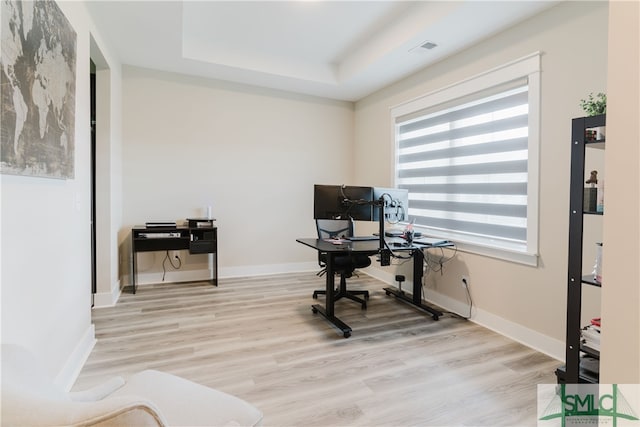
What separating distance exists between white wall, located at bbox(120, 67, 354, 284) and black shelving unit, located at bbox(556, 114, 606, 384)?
3.64m

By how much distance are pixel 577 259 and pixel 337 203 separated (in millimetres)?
1775

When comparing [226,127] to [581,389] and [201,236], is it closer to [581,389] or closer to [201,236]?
[201,236]

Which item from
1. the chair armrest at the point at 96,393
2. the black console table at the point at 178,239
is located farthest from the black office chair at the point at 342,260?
the chair armrest at the point at 96,393

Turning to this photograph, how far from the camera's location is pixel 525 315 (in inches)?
107

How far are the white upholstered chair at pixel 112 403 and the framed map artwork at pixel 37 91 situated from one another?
807 mm

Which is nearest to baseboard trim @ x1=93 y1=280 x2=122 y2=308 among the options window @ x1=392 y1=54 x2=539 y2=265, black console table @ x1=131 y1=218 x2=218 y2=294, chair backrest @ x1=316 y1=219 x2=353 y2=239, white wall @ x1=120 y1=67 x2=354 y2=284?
black console table @ x1=131 y1=218 x2=218 y2=294

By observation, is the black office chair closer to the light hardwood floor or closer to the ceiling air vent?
the light hardwood floor

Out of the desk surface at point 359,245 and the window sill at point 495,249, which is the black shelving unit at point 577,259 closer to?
the window sill at point 495,249

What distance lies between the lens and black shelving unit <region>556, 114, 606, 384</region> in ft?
5.78

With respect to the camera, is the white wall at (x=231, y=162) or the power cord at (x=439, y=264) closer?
the power cord at (x=439, y=264)

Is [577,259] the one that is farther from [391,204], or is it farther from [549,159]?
[391,204]

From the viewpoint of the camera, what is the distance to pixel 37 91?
1498mm

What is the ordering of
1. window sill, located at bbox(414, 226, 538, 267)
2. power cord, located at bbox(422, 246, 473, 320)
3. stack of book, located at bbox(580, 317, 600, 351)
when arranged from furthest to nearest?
power cord, located at bbox(422, 246, 473, 320)
window sill, located at bbox(414, 226, 538, 267)
stack of book, located at bbox(580, 317, 600, 351)

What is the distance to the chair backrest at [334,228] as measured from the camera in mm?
3803
